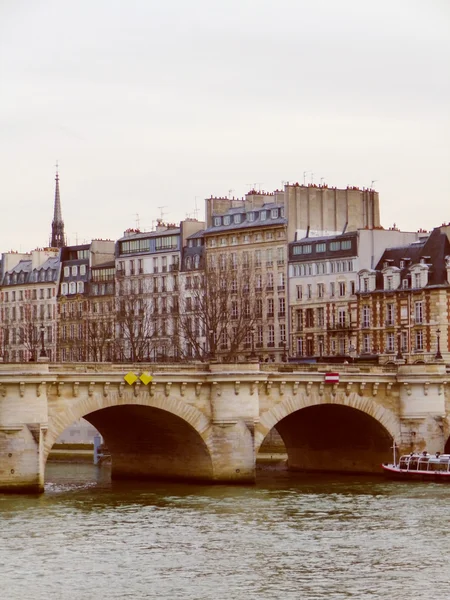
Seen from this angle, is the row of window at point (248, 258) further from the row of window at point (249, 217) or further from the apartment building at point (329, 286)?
the row of window at point (249, 217)

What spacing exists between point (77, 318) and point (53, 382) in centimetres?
6466

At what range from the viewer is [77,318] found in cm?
13412

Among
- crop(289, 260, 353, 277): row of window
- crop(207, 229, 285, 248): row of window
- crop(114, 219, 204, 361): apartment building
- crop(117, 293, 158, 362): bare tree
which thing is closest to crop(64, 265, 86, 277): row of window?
crop(114, 219, 204, 361): apartment building

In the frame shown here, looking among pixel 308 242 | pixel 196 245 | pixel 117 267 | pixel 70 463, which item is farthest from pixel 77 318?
pixel 70 463

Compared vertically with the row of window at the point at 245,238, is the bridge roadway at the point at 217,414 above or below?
below

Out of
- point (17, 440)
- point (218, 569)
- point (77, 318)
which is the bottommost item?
point (218, 569)

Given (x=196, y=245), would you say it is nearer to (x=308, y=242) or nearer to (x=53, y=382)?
(x=308, y=242)

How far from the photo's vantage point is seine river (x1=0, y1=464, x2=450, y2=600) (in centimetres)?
4900

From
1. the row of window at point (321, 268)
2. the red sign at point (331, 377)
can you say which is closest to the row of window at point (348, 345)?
the row of window at point (321, 268)

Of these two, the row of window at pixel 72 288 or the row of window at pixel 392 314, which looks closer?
the row of window at pixel 392 314

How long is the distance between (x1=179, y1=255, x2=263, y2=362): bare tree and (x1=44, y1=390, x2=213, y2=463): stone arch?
39.1 metres

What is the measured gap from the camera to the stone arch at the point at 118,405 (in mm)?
69875

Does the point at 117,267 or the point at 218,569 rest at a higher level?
the point at 117,267

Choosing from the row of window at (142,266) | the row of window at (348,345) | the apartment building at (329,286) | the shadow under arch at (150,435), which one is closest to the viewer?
the shadow under arch at (150,435)
